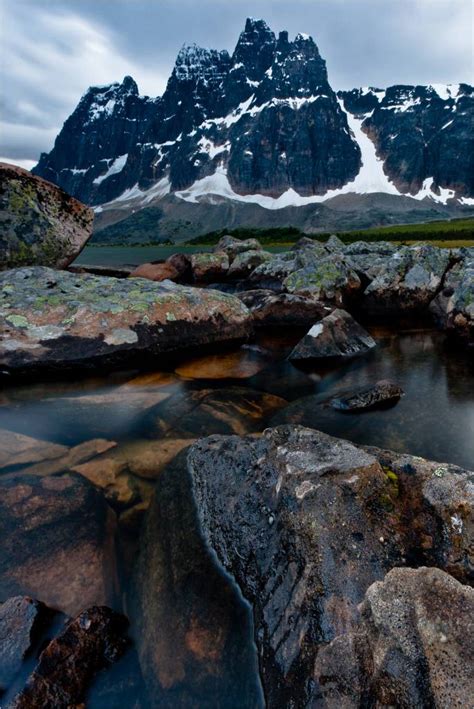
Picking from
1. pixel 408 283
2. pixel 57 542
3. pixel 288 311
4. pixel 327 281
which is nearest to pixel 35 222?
pixel 288 311

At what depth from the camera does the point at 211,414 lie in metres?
7.42

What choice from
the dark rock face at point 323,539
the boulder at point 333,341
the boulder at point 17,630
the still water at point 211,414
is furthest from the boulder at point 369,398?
the boulder at point 17,630

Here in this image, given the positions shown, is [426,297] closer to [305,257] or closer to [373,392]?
[305,257]

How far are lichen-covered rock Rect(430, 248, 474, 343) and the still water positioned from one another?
1.99 m

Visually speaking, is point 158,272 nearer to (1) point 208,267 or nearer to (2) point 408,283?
(1) point 208,267

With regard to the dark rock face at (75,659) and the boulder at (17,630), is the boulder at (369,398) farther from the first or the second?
the boulder at (17,630)

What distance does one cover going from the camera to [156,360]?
1024 centimetres

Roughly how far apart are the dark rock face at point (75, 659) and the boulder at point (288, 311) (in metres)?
11.9

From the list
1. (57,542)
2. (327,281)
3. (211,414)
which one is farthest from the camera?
(327,281)

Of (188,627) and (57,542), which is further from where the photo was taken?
(57,542)

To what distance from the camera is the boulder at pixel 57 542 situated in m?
3.84

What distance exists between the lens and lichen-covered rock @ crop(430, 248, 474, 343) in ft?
41.3

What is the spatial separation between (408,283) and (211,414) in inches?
504

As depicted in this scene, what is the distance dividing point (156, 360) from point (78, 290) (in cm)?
283
